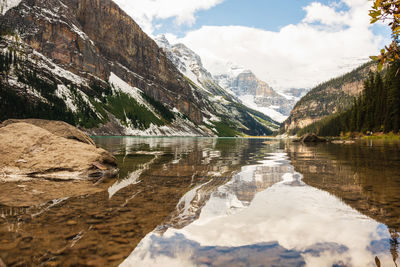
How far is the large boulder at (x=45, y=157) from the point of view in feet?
37.7

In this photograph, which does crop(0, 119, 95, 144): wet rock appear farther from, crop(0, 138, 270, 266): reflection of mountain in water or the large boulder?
crop(0, 138, 270, 266): reflection of mountain in water

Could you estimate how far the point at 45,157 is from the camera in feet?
39.9

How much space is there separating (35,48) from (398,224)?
220580mm

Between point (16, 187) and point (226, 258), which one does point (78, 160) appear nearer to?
point (16, 187)

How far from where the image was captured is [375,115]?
71.7 meters

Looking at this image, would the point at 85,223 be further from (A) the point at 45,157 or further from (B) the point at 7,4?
(B) the point at 7,4

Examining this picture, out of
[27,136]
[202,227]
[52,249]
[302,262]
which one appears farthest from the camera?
[27,136]

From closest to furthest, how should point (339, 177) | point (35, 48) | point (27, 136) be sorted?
point (339, 177) < point (27, 136) < point (35, 48)

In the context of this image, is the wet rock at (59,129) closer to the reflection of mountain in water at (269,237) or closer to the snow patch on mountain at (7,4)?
the reflection of mountain in water at (269,237)

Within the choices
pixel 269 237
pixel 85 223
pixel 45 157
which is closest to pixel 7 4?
pixel 45 157

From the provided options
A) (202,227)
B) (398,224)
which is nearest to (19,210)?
(202,227)

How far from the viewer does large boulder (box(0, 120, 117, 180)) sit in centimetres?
1149

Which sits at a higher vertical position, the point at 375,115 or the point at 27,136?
the point at 375,115

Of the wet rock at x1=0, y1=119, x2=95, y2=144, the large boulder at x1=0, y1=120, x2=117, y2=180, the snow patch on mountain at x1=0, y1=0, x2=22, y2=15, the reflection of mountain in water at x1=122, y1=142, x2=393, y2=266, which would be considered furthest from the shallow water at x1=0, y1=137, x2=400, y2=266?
the snow patch on mountain at x1=0, y1=0, x2=22, y2=15
